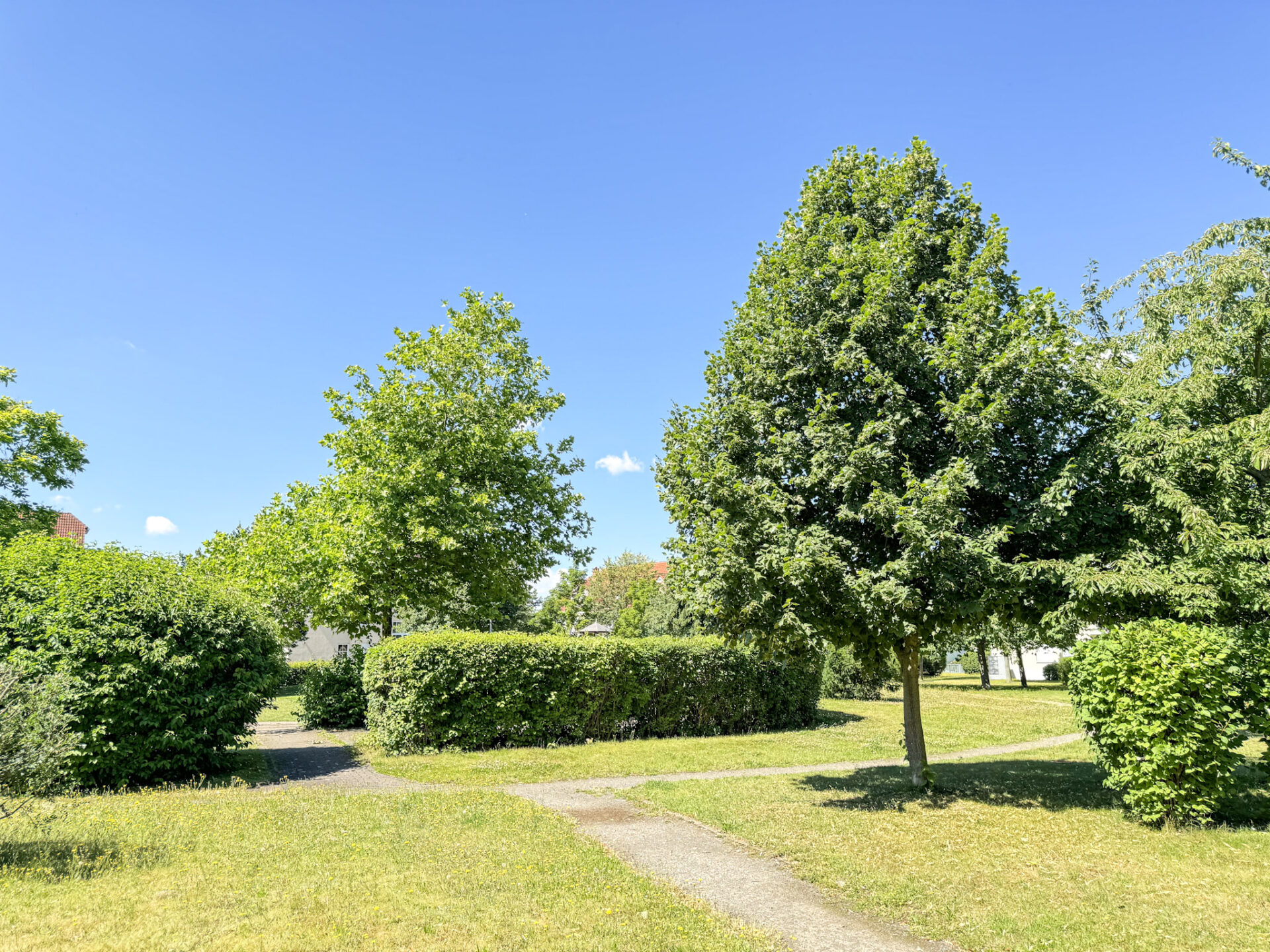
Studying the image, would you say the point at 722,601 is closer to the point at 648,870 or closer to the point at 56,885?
the point at 648,870

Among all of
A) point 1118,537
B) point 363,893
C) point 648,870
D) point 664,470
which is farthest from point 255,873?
point 1118,537

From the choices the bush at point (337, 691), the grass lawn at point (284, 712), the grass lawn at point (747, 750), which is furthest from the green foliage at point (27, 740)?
the bush at point (337, 691)

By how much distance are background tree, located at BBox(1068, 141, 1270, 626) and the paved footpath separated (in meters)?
5.05

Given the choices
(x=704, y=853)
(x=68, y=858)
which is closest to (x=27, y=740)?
(x=68, y=858)

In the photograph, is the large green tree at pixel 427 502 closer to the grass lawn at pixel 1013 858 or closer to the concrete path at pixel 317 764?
the concrete path at pixel 317 764

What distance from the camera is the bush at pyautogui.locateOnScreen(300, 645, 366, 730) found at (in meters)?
20.4

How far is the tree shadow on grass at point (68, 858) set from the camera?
670 centimetres

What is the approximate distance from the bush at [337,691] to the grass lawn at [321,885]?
1053cm

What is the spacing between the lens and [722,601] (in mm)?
10023

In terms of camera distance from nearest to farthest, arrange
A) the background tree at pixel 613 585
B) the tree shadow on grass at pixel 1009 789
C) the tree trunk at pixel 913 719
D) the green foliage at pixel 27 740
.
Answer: the green foliage at pixel 27 740 → the tree shadow on grass at pixel 1009 789 → the tree trunk at pixel 913 719 → the background tree at pixel 613 585

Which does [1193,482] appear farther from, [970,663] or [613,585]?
[613,585]

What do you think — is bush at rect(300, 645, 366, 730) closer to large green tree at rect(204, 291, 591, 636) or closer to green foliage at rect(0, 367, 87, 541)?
large green tree at rect(204, 291, 591, 636)

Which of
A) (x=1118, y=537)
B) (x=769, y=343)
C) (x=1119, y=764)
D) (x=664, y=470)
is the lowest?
(x=1119, y=764)

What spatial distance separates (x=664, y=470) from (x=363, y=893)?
675 cm
